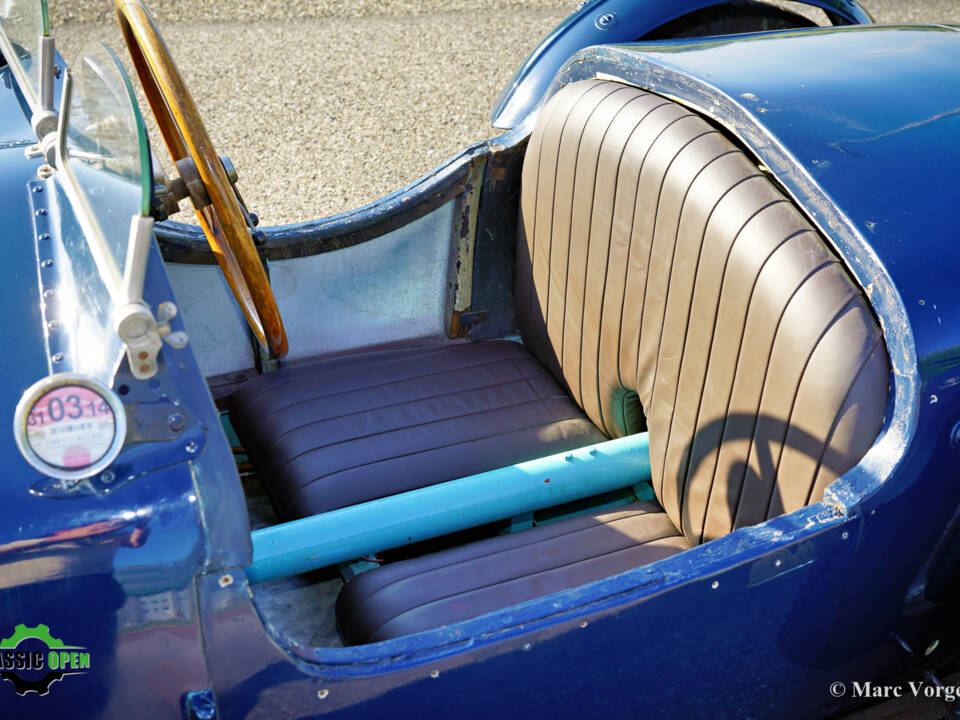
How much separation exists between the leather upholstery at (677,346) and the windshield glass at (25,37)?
41.0 inches

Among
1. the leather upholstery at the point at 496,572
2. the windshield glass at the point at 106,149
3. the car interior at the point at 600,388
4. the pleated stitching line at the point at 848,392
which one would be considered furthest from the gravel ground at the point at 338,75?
the pleated stitching line at the point at 848,392

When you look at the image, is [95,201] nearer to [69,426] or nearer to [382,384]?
[69,426]

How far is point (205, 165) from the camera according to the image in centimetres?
135

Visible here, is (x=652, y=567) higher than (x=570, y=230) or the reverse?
the reverse

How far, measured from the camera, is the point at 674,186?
5.05 ft

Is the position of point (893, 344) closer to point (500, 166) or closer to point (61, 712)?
point (500, 166)

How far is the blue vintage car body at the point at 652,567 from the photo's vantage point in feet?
3.76

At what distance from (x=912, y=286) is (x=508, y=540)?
2.66 ft

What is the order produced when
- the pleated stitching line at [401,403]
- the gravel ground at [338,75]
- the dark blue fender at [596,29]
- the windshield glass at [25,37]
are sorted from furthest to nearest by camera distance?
the gravel ground at [338,75] < the dark blue fender at [596,29] < the pleated stitching line at [401,403] < the windshield glass at [25,37]

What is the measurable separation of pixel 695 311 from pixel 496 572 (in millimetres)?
563

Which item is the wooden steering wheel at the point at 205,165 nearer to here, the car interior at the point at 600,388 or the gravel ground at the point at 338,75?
the car interior at the point at 600,388

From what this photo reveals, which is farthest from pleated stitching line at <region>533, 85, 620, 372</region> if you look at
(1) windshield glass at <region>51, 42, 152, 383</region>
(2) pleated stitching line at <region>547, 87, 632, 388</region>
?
(1) windshield glass at <region>51, 42, 152, 383</region>

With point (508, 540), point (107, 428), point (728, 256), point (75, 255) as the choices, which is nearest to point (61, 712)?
point (107, 428)

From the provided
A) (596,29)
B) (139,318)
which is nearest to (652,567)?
(139,318)
